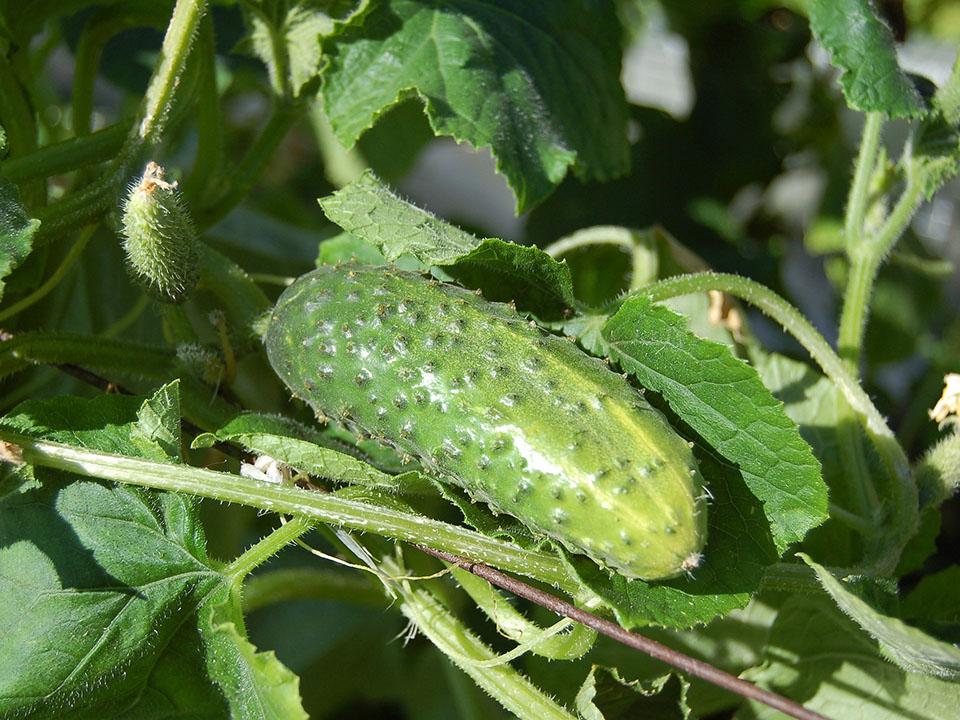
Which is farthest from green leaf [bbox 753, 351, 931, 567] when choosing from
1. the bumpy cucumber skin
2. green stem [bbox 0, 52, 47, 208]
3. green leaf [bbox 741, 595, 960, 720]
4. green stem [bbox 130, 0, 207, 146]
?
green stem [bbox 0, 52, 47, 208]

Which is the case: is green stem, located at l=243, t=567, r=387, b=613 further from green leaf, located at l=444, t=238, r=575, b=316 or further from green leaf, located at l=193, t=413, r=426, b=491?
green leaf, located at l=444, t=238, r=575, b=316

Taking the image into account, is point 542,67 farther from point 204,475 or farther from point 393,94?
point 204,475

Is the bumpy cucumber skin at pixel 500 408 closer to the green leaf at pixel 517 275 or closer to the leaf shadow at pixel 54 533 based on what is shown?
the green leaf at pixel 517 275

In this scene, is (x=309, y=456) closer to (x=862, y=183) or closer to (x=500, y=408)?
(x=500, y=408)

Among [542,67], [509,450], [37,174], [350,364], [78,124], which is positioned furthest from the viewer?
[78,124]

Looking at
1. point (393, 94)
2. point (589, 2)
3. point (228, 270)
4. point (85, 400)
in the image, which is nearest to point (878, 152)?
point (589, 2)

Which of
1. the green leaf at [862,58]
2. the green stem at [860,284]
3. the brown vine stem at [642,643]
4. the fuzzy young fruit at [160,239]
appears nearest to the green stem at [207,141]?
the fuzzy young fruit at [160,239]
